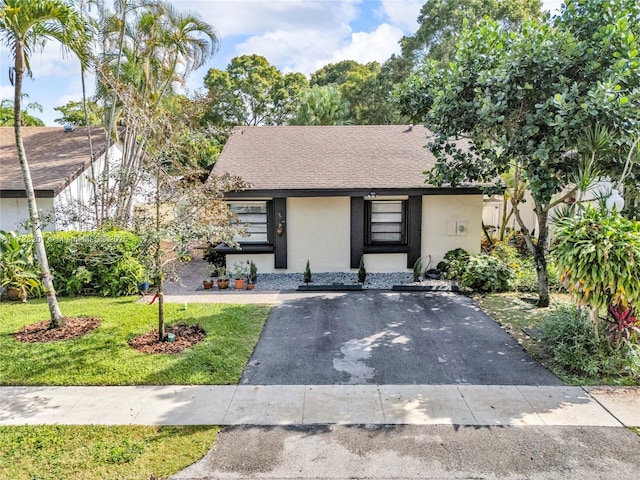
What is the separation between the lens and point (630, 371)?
21.4ft

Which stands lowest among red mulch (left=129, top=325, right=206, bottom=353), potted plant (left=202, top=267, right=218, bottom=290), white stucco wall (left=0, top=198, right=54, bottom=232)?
red mulch (left=129, top=325, right=206, bottom=353)

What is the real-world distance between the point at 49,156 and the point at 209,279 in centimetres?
823

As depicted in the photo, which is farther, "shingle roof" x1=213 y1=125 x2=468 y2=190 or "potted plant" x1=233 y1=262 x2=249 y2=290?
"shingle roof" x1=213 y1=125 x2=468 y2=190

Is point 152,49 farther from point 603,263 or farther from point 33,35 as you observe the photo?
point 603,263

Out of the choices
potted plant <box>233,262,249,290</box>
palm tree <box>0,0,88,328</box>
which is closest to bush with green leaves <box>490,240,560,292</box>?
potted plant <box>233,262,249,290</box>

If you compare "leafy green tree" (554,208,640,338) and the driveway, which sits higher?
"leafy green tree" (554,208,640,338)

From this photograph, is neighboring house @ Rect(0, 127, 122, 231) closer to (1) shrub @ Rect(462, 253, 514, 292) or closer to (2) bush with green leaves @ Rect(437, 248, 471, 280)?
(2) bush with green leaves @ Rect(437, 248, 471, 280)

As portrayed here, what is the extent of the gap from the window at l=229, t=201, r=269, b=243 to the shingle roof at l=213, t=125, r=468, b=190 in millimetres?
857

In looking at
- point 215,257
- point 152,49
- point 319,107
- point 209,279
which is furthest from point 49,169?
point 319,107

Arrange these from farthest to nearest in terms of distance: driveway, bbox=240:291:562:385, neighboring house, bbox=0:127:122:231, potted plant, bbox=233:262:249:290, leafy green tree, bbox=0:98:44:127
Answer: leafy green tree, bbox=0:98:44:127 < neighboring house, bbox=0:127:122:231 < potted plant, bbox=233:262:249:290 < driveway, bbox=240:291:562:385

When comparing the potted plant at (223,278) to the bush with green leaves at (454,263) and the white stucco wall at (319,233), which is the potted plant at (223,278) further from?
the bush with green leaves at (454,263)

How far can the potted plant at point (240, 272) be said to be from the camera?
38.9ft

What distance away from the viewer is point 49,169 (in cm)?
1410

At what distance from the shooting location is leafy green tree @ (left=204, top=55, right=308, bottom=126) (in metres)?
33.5
